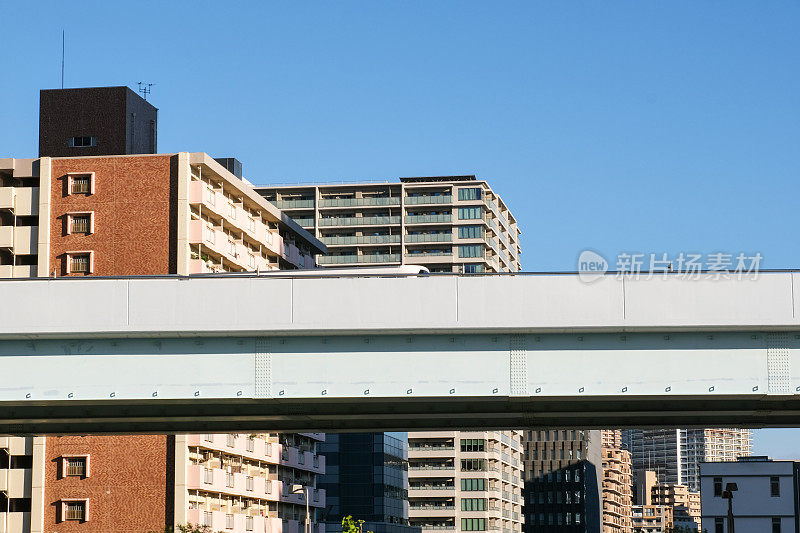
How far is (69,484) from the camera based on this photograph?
70.1 metres

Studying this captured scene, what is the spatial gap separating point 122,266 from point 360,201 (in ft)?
303

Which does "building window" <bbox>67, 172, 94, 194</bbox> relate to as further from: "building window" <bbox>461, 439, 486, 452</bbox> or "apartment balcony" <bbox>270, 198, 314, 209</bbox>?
"apartment balcony" <bbox>270, 198, 314, 209</bbox>

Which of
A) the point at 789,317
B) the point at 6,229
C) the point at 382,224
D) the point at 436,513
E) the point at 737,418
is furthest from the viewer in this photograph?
the point at 382,224

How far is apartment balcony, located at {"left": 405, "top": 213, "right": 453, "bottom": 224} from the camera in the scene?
533 feet

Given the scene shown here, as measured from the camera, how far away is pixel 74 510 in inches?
2739

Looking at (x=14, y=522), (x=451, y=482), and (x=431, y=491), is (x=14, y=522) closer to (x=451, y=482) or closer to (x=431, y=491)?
(x=431, y=491)

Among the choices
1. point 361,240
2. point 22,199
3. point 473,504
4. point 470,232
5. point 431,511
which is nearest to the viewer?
point 22,199

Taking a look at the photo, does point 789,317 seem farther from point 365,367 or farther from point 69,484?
point 69,484

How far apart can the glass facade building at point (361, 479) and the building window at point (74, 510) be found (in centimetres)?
5487

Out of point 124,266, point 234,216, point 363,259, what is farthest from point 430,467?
point 124,266

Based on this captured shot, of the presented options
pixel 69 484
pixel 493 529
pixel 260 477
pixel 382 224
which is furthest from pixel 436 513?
pixel 69 484

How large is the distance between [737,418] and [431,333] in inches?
447

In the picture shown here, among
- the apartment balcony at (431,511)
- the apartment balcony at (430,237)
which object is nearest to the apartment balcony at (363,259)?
the apartment balcony at (430,237)

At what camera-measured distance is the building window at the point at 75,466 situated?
7000cm
